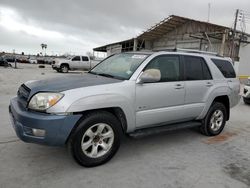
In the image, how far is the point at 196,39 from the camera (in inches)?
927

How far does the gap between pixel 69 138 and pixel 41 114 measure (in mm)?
479

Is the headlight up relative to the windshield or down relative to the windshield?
down

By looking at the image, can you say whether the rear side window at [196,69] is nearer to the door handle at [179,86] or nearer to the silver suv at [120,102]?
the silver suv at [120,102]

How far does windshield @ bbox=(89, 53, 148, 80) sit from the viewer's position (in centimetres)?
373

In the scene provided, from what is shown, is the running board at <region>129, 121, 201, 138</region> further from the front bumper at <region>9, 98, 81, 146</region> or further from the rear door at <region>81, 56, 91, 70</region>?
the rear door at <region>81, 56, 91, 70</region>

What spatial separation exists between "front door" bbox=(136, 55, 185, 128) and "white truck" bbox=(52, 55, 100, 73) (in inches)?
749

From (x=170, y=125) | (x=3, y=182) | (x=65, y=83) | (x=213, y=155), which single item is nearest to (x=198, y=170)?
(x=213, y=155)

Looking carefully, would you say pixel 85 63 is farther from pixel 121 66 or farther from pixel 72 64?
pixel 121 66

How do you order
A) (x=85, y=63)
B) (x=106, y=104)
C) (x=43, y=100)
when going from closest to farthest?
(x=43, y=100) → (x=106, y=104) → (x=85, y=63)

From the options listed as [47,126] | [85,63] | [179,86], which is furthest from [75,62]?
[47,126]

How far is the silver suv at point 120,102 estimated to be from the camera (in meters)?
2.92

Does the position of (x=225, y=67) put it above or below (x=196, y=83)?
above

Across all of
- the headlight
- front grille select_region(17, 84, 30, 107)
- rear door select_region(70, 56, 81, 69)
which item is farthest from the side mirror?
rear door select_region(70, 56, 81, 69)

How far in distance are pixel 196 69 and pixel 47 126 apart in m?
3.05
